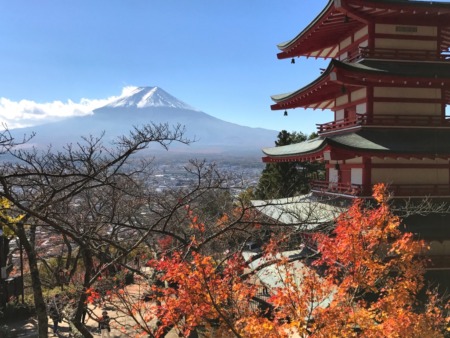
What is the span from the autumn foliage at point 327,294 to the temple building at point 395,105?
3.96 ft

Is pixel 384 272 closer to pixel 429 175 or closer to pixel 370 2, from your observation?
pixel 429 175

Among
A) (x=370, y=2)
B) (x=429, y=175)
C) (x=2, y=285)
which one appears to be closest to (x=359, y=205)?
(x=429, y=175)

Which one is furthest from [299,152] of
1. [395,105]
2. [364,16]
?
[364,16]

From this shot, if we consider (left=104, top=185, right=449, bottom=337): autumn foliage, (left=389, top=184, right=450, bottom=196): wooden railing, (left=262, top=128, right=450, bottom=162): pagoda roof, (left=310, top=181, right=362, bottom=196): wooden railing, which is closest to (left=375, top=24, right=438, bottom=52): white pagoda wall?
(left=262, top=128, right=450, bottom=162): pagoda roof

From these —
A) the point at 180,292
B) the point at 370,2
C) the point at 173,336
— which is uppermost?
the point at 370,2

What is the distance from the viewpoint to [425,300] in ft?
37.0

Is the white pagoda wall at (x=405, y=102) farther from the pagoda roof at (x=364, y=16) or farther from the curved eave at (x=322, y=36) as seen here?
the curved eave at (x=322, y=36)

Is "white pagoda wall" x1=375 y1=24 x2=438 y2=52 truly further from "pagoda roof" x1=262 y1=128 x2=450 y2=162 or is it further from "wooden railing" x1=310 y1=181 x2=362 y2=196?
"wooden railing" x1=310 y1=181 x2=362 y2=196

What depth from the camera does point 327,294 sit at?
9.64 m

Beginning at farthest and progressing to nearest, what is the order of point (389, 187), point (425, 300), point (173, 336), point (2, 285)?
1. point (2, 285)
2. point (173, 336)
3. point (389, 187)
4. point (425, 300)

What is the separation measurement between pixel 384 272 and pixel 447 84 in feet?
23.5

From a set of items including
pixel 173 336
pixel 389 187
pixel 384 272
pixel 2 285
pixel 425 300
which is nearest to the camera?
pixel 384 272

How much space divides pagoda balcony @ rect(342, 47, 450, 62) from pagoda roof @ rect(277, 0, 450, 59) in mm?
961

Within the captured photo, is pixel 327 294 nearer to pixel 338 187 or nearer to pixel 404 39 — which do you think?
pixel 338 187
